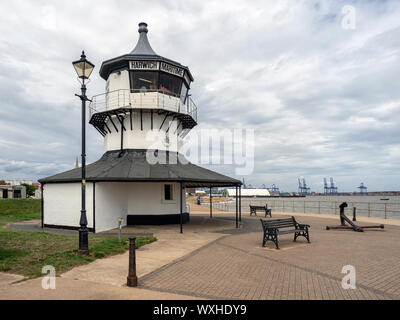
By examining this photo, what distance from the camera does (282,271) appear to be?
7820mm

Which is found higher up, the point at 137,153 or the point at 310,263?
the point at 137,153

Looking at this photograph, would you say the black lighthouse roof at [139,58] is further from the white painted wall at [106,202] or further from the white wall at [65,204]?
the white wall at [65,204]

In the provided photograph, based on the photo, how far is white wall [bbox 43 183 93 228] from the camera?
52.3 feet

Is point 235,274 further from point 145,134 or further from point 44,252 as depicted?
point 145,134

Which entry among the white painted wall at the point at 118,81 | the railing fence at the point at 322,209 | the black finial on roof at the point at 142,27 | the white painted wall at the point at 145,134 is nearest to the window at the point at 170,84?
the white painted wall at the point at 145,134

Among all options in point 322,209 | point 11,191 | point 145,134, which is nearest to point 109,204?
point 145,134

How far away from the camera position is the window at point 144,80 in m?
19.5

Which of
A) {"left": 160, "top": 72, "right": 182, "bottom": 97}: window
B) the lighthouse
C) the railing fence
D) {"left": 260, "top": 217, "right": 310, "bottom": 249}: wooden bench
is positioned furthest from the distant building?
{"left": 260, "top": 217, "right": 310, "bottom": 249}: wooden bench
